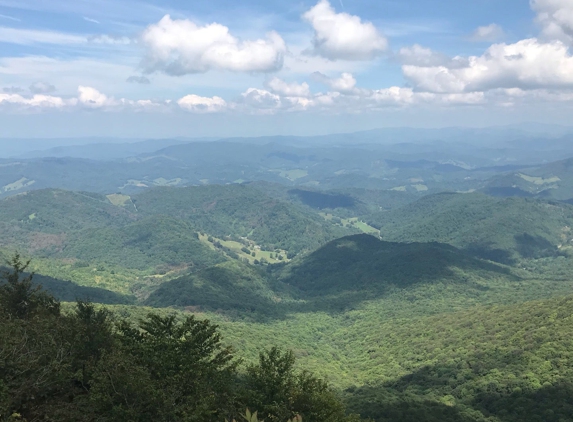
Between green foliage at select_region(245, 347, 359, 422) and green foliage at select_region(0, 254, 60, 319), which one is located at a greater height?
green foliage at select_region(0, 254, 60, 319)

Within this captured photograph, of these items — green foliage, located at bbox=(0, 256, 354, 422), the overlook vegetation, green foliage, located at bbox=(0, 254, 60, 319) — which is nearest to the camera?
green foliage, located at bbox=(0, 256, 354, 422)

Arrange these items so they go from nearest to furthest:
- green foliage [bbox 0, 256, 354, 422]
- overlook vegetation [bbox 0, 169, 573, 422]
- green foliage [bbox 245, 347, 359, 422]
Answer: green foliage [bbox 0, 256, 354, 422], overlook vegetation [bbox 0, 169, 573, 422], green foliage [bbox 245, 347, 359, 422]

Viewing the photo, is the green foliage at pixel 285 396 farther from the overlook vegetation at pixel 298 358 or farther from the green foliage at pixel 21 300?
the green foliage at pixel 21 300

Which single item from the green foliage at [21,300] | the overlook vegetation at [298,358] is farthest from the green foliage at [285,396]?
the green foliage at [21,300]

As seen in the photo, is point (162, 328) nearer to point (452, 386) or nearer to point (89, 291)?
point (452, 386)

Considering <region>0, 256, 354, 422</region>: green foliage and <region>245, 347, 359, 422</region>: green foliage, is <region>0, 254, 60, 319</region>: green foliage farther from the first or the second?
<region>245, 347, 359, 422</region>: green foliage

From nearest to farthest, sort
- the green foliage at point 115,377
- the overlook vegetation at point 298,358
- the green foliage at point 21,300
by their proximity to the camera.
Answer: the green foliage at point 115,377
the overlook vegetation at point 298,358
the green foliage at point 21,300

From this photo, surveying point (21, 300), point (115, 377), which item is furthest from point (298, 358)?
point (115, 377)

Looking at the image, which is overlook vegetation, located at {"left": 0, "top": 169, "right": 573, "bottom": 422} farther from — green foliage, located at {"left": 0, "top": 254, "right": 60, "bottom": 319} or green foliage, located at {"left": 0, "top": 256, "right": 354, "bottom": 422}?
green foliage, located at {"left": 0, "top": 254, "right": 60, "bottom": 319}

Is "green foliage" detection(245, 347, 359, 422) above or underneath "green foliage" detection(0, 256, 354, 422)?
underneath

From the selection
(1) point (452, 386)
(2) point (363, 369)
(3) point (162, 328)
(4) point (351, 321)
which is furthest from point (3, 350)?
(4) point (351, 321)

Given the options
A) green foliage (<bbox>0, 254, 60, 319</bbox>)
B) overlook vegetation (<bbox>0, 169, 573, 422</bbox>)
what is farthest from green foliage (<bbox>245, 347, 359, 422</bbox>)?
green foliage (<bbox>0, 254, 60, 319</bbox>)

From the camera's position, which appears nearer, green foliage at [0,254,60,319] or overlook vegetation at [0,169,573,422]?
overlook vegetation at [0,169,573,422]
